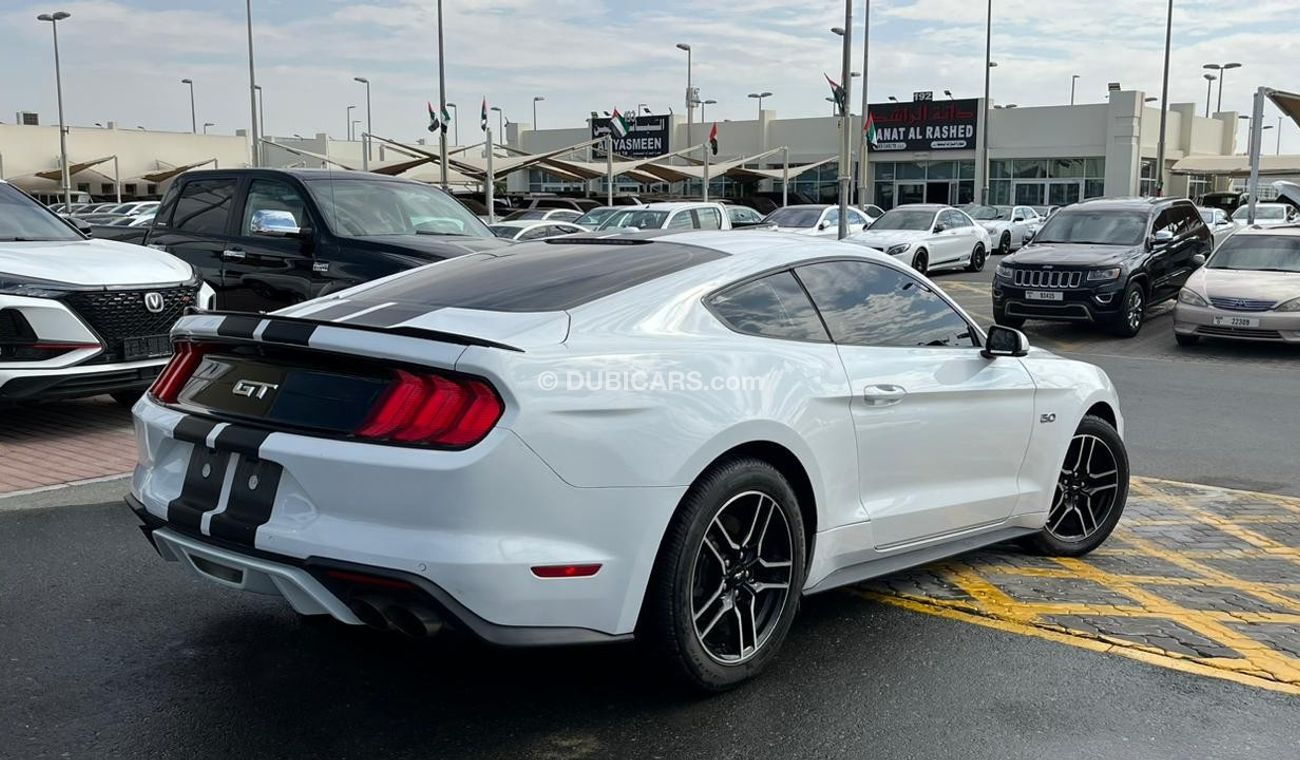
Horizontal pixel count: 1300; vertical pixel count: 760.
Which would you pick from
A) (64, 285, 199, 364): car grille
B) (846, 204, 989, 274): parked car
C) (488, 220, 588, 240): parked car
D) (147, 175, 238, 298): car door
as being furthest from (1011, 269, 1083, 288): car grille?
(64, 285, 199, 364): car grille

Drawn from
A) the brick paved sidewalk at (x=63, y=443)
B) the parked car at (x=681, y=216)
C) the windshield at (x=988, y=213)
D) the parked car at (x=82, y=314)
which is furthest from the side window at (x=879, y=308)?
the windshield at (x=988, y=213)

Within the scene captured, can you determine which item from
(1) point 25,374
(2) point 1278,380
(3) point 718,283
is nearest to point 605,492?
(3) point 718,283

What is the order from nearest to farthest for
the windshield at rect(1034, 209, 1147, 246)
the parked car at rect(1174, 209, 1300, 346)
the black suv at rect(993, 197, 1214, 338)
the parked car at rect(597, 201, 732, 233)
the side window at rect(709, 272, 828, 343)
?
the side window at rect(709, 272, 828, 343) < the parked car at rect(1174, 209, 1300, 346) < the black suv at rect(993, 197, 1214, 338) < the windshield at rect(1034, 209, 1147, 246) < the parked car at rect(597, 201, 732, 233)

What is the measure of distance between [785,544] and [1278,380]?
1028 cm

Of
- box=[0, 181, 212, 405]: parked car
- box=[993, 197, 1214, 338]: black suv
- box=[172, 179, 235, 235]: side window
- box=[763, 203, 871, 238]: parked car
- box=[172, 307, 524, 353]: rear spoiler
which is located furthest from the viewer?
box=[763, 203, 871, 238]: parked car

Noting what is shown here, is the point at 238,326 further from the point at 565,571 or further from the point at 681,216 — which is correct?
the point at 681,216

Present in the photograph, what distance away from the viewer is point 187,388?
13.4 ft

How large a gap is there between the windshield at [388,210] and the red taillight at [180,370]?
582cm

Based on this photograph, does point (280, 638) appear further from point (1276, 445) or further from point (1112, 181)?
point (1112, 181)

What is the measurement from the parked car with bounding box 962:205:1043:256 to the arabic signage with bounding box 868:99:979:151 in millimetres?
14251

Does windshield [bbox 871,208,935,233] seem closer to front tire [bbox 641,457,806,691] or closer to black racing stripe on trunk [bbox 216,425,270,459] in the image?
front tire [bbox 641,457,806,691]

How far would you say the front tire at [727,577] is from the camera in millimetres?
3680

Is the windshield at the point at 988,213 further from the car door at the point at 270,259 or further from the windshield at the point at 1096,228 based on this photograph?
the car door at the point at 270,259

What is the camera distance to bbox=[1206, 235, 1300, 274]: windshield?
595 inches
